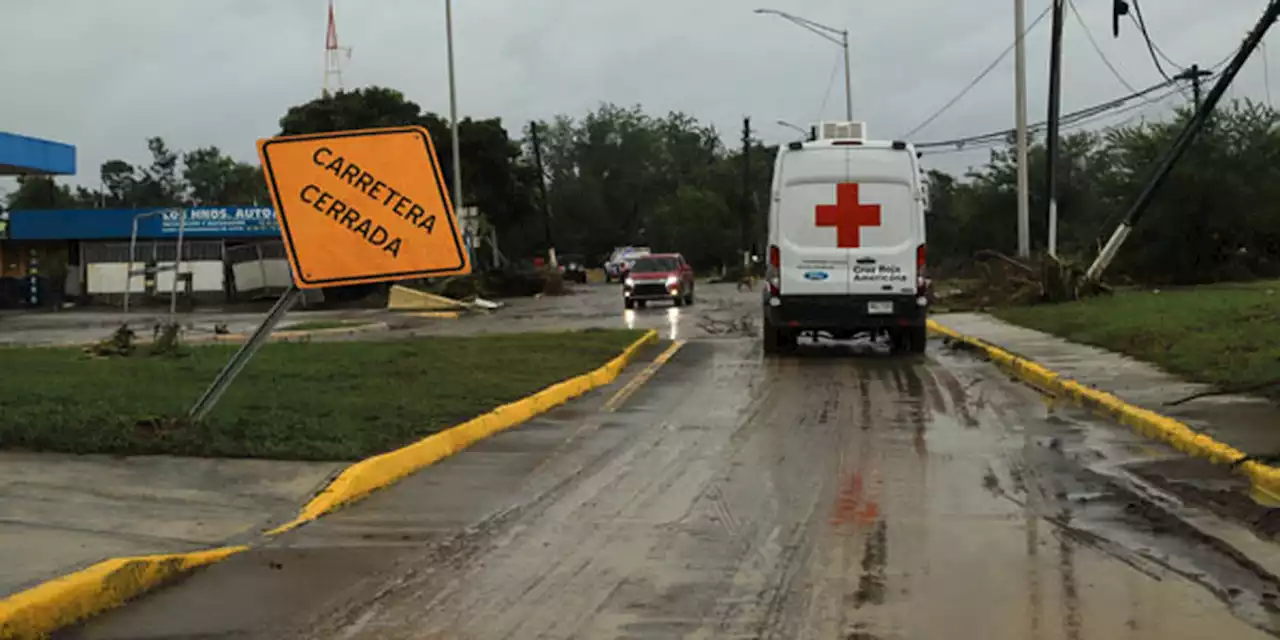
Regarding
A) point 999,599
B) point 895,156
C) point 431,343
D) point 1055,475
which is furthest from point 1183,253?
point 999,599

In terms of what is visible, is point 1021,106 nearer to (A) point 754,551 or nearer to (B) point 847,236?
Answer: (B) point 847,236

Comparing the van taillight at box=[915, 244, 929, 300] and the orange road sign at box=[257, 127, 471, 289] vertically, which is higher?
the orange road sign at box=[257, 127, 471, 289]

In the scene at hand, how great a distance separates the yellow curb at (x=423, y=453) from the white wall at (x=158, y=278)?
1475 inches

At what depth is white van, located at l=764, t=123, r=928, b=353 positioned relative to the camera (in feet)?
57.8

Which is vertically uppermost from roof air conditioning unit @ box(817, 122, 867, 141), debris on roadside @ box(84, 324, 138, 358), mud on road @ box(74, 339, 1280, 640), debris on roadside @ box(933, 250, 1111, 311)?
roof air conditioning unit @ box(817, 122, 867, 141)

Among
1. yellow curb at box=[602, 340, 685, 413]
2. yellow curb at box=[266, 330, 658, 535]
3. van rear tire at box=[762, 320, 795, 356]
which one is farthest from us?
van rear tire at box=[762, 320, 795, 356]

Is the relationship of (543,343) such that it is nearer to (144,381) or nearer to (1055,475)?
(144,381)

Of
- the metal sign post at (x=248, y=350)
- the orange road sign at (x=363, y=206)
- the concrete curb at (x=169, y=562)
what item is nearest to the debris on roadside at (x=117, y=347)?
the concrete curb at (x=169, y=562)

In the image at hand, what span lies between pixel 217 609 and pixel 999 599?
141 inches

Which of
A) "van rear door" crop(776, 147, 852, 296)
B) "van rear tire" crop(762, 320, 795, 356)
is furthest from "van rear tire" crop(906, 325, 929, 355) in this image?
"van rear tire" crop(762, 320, 795, 356)

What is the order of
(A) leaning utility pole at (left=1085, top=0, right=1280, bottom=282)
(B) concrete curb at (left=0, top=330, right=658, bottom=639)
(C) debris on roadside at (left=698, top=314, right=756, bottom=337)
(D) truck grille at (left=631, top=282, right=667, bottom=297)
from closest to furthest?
(B) concrete curb at (left=0, top=330, right=658, bottom=639), (A) leaning utility pole at (left=1085, top=0, right=1280, bottom=282), (C) debris on roadside at (left=698, top=314, right=756, bottom=337), (D) truck grille at (left=631, top=282, right=667, bottom=297)

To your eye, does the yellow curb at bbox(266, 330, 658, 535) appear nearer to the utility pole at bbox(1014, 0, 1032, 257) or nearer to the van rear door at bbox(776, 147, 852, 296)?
the van rear door at bbox(776, 147, 852, 296)

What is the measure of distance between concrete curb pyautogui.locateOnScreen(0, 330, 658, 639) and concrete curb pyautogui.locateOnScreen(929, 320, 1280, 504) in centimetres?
544

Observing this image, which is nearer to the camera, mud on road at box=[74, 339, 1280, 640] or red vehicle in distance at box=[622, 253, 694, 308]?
mud on road at box=[74, 339, 1280, 640]
